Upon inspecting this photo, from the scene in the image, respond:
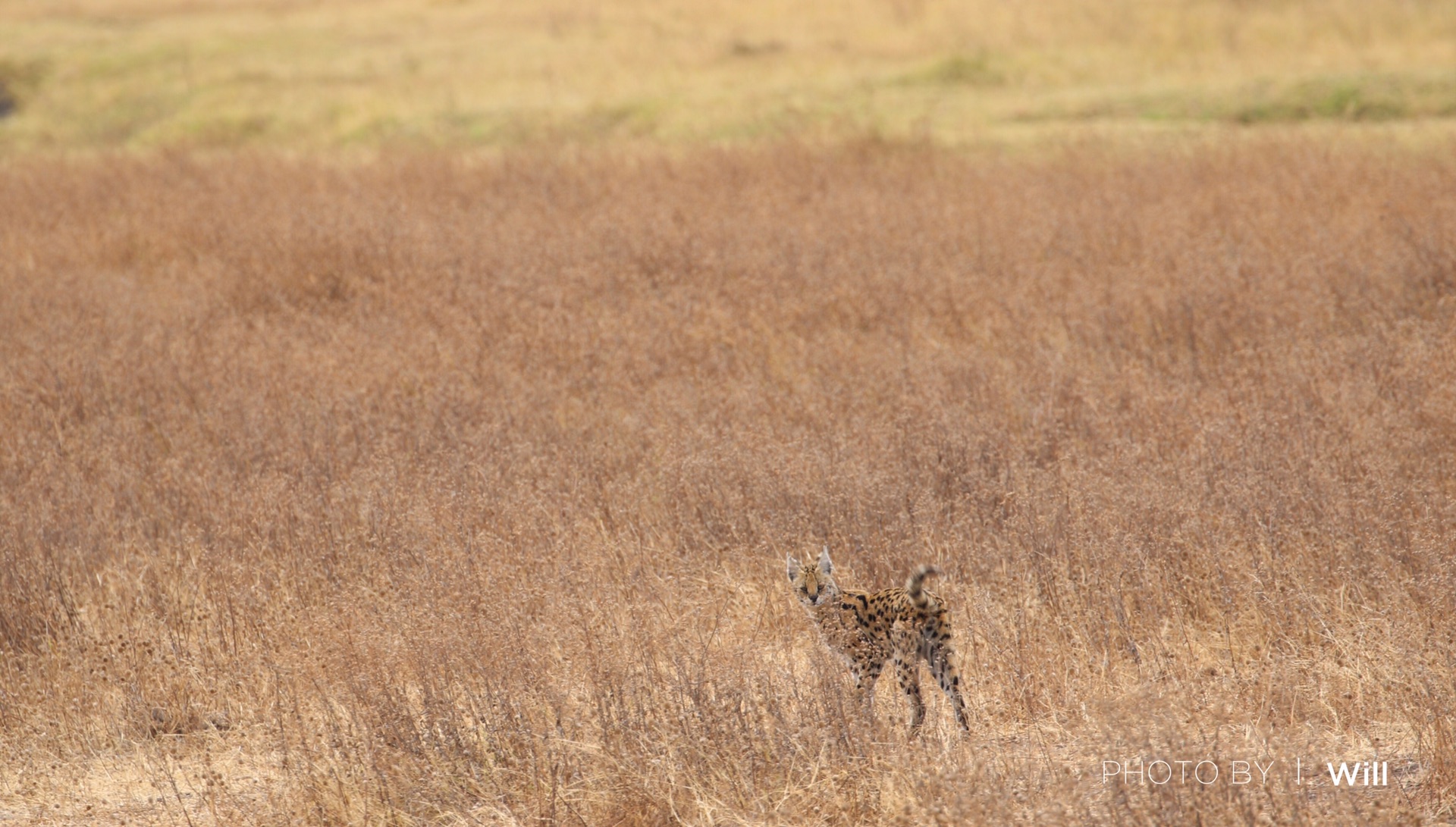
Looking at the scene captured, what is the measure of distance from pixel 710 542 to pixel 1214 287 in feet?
16.6

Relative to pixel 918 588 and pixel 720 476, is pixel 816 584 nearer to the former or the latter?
pixel 918 588

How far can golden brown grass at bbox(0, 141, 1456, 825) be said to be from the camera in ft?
13.6

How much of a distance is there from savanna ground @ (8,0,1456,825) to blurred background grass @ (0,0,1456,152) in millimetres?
3268

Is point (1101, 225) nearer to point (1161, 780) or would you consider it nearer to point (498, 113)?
point (1161, 780)

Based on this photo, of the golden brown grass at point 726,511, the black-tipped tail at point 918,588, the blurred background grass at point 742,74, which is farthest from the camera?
the blurred background grass at point 742,74

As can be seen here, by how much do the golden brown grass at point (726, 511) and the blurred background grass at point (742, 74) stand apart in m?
7.02

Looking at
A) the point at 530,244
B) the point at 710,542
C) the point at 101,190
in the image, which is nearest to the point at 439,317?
the point at 530,244

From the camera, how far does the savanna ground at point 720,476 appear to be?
4164mm

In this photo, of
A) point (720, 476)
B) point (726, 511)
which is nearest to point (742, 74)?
point (720, 476)

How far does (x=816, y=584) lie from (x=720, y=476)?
1.91 meters

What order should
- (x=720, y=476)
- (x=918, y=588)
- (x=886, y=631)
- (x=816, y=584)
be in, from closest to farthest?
(x=918, y=588), (x=886, y=631), (x=816, y=584), (x=720, y=476)

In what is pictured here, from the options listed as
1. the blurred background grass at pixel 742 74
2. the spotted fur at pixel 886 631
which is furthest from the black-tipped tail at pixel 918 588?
the blurred background grass at pixel 742 74

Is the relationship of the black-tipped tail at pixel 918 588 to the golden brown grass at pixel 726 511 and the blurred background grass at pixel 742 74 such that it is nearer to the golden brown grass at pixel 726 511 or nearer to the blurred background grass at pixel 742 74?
the golden brown grass at pixel 726 511

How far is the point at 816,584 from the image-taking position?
4488mm
